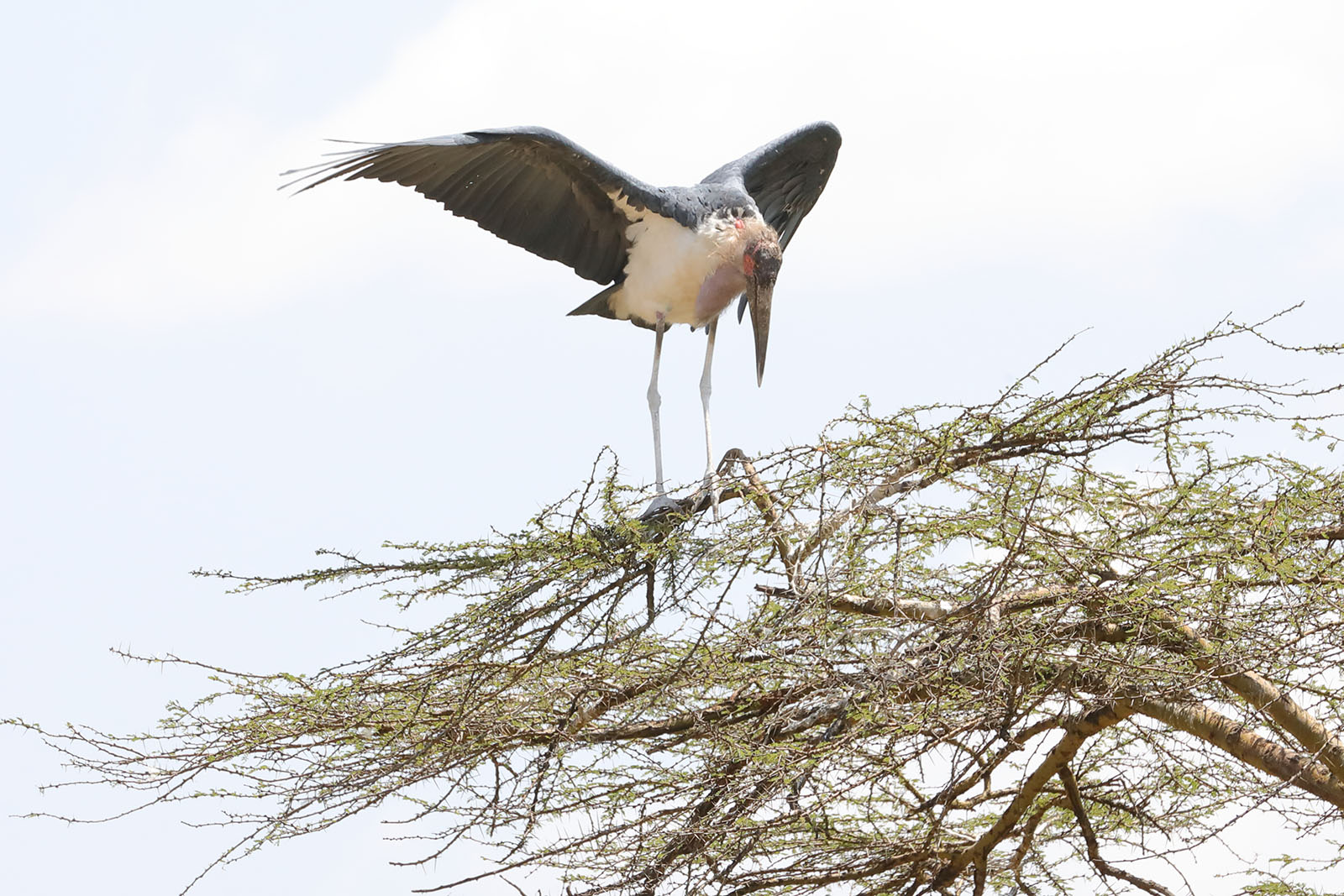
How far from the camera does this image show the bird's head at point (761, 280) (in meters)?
6.54

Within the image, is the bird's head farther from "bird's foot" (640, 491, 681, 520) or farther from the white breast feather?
"bird's foot" (640, 491, 681, 520)

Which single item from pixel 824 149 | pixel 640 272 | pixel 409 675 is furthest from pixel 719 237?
pixel 409 675

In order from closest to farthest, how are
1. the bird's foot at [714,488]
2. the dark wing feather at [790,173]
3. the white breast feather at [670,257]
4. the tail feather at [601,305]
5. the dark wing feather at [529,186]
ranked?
the bird's foot at [714,488], the dark wing feather at [529,186], the white breast feather at [670,257], the tail feather at [601,305], the dark wing feather at [790,173]

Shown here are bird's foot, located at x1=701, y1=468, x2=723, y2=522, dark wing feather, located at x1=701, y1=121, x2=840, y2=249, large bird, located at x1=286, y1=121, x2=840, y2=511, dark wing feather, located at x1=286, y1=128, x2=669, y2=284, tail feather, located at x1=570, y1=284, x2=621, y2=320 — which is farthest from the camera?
dark wing feather, located at x1=701, y1=121, x2=840, y2=249

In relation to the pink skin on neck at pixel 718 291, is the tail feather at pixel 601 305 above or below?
above

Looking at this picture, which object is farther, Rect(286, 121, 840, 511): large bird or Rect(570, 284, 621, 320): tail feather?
Rect(570, 284, 621, 320): tail feather

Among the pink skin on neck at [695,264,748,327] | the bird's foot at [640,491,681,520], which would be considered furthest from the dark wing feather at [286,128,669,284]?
the bird's foot at [640,491,681,520]

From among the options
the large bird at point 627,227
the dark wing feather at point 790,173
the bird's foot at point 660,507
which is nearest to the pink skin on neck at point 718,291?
the large bird at point 627,227

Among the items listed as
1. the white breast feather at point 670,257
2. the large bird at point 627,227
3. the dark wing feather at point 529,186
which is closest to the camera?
the dark wing feather at point 529,186

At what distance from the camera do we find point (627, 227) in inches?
259

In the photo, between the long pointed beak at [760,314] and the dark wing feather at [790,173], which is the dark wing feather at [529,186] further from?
the dark wing feather at [790,173]

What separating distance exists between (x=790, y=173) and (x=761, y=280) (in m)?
1.46

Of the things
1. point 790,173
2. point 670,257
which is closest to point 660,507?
point 670,257

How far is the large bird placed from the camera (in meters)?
6.02
